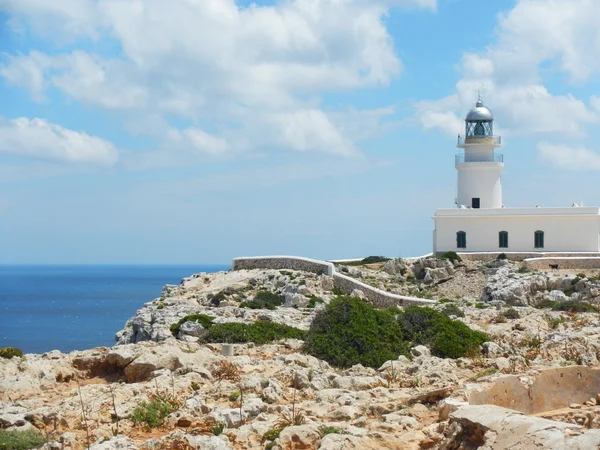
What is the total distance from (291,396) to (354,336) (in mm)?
5092

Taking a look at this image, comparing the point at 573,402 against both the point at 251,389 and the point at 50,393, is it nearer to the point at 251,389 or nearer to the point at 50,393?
the point at 251,389

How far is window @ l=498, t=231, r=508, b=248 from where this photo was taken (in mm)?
43812

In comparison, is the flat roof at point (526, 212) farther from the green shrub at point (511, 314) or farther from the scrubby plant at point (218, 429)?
the scrubby plant at point (218, 429)

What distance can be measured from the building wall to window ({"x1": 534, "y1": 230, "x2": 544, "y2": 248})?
16 centimetres

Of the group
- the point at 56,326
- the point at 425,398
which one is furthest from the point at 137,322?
the point at 56,326

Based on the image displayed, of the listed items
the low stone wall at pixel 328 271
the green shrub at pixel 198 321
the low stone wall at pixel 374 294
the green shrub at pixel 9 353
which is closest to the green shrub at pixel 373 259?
the low stone wall at pixel 328 271

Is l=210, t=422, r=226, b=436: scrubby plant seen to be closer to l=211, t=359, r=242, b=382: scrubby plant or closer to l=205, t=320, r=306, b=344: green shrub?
l=211, t=359, r=242, b=382: scrubby plant

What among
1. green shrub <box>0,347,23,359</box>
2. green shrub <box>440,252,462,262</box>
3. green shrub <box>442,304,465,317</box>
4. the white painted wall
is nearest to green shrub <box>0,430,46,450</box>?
green shrub <box>0,347,23,359</box>

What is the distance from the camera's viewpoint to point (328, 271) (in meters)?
36.8

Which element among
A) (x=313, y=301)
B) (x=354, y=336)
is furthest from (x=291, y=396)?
(x=313, y=301)

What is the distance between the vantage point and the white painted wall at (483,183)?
152ft

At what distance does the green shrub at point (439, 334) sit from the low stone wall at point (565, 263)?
66.0ft

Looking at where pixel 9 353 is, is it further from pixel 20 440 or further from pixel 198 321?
pixel 198 321

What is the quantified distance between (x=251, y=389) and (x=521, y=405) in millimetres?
3796
